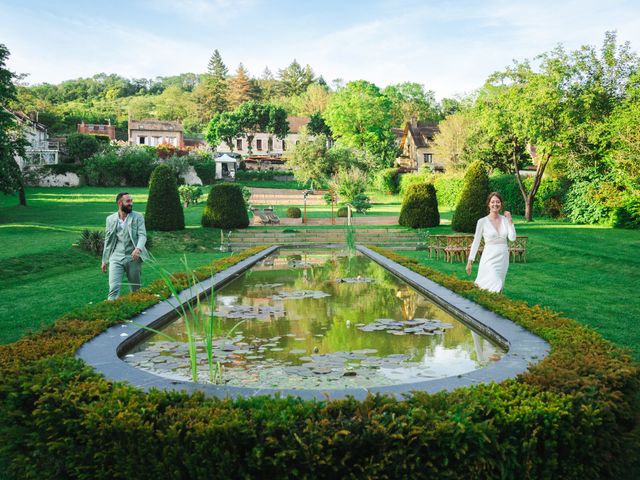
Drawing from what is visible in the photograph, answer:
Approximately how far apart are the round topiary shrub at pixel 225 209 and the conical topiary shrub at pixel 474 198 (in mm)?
9126

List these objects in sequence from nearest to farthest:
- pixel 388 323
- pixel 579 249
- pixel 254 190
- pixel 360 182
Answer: pixel 388 323 < pixel 579 249 < pixel 360 182 < pixel 254 190

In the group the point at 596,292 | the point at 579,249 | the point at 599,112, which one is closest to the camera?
the point at 596,292

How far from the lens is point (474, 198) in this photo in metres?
22.2

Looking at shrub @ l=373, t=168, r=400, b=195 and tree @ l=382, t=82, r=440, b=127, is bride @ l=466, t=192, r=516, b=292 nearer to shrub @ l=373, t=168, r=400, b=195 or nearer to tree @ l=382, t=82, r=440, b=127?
shrub @ l=373, t=168, r=400, b=195

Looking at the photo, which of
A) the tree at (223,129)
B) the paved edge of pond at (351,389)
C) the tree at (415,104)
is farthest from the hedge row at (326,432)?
the tree at (415,104)

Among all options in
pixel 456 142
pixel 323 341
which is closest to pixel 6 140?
pixel 323 341

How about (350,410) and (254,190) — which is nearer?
(350,410)

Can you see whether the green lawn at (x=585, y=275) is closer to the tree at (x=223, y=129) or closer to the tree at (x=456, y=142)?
the tree at (x=456, y=142)

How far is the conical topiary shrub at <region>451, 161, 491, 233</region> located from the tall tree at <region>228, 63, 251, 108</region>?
73.9m

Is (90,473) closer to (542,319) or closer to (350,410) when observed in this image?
(350,410)

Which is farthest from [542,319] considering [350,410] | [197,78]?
[197,78]

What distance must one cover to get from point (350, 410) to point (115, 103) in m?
107

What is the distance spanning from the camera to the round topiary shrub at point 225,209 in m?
23.5

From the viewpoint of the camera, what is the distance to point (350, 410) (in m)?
3.54
